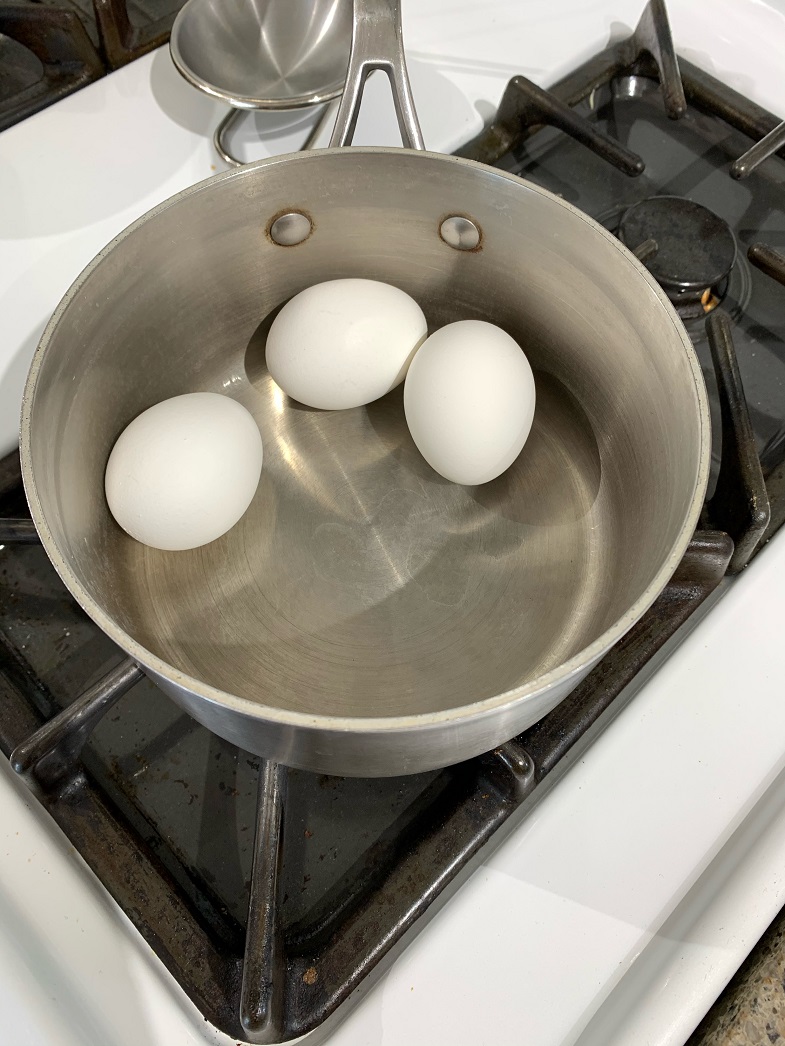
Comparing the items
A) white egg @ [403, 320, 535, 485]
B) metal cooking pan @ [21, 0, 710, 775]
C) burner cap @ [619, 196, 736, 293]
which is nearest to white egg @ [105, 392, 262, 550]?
metal cooking pan @ [21, 0, 710, 775]

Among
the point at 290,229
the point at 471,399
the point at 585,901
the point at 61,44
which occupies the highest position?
the point at 61,44

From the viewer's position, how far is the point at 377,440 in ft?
2.46

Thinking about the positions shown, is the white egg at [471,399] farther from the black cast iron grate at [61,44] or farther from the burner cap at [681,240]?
the black cast iron grate at [61,44]

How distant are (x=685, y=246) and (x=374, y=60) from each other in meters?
0.31

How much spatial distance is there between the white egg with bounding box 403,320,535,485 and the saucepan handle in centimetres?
17

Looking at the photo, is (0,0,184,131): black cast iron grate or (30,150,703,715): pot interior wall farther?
(0,0,184,131): black cast iron grate

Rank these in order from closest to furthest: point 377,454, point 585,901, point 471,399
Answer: point 585,901
point 471,399
point 377,454

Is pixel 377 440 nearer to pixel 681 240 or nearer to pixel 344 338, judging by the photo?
pixel 344 338

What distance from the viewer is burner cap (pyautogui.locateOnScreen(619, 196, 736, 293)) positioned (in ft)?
2.31

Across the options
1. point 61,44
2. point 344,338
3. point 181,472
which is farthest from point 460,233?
point 61,44

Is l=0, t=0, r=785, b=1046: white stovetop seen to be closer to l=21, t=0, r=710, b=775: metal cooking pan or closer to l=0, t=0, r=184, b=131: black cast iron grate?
l=21, t=0, r=710, b=775: metal cooking pan

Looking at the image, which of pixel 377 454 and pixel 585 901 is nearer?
pixel 585 901

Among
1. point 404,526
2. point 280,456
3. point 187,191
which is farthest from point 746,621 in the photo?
point 187,191

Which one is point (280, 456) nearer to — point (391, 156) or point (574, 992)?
point (391, 156)
